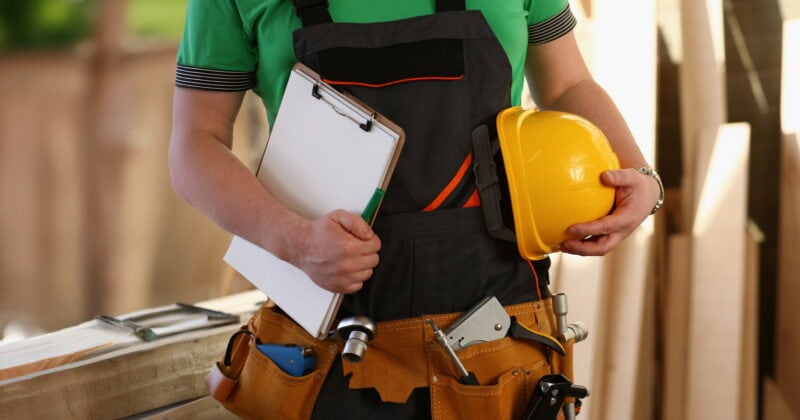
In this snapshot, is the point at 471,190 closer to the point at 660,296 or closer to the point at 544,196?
the point at 544,196

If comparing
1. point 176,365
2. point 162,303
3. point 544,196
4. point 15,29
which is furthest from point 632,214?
point 162,303

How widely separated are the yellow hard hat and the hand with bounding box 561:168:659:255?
16 mm

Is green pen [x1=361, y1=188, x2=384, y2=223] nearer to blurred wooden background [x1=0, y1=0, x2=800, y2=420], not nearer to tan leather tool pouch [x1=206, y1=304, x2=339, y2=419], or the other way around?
tan leather tool pouch [x1=206, y1=304, x2=339, y2=419]

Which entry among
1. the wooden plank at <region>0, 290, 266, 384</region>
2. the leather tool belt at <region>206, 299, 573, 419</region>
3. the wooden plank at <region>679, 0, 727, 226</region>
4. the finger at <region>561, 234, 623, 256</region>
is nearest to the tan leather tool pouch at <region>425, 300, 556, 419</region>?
the leather tool belt at <region>206, 299, 573, 419</region>

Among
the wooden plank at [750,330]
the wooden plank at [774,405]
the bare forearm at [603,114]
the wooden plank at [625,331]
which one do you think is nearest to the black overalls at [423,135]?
the bare forearm at [603,114]

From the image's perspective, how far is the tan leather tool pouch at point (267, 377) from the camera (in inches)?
60.1

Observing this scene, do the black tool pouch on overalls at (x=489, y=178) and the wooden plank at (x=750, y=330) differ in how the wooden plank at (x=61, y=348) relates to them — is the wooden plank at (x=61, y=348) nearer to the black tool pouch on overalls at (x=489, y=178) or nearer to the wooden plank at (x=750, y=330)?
the black tool pouch on overalls at (x=489, y=178)

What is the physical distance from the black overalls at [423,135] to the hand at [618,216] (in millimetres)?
142

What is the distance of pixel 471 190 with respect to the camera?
4.86 feet

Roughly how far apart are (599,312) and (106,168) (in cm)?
236

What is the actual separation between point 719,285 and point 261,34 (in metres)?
2.26

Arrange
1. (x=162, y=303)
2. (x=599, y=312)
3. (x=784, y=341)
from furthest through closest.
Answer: (x=162, y=303), (x=784, y=341), (x=599, y=312)

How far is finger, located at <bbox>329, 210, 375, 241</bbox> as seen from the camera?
4.43 ft

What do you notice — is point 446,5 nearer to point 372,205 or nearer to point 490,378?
point 372,205
